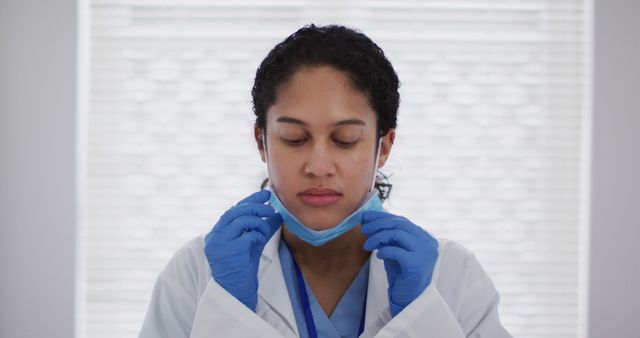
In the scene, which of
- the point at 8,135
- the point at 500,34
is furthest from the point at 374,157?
the point at 8,135

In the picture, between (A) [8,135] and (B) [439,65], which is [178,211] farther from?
(B) [439,65]

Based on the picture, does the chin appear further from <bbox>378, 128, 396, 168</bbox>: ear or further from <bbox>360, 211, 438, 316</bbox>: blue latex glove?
<bbox>378, 128, 396, 168</bbox>: ear

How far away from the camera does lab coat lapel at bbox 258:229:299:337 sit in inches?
42.6

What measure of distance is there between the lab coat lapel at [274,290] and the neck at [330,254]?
2.1 inches

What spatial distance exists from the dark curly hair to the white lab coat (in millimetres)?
326

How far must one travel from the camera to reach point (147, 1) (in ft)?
6.70

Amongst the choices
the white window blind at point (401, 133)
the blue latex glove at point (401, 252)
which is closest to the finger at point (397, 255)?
the blue latex glove at point (401, 252)

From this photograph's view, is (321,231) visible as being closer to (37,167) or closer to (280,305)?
(280,305)

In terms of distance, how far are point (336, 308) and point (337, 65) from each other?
0.54 metres

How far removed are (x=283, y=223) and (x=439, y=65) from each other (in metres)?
1.16

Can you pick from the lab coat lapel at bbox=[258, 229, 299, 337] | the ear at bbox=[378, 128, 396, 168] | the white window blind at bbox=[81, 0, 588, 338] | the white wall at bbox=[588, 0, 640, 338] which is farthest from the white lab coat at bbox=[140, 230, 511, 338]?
the white wall at bbox=[588, 0, 640, 338]

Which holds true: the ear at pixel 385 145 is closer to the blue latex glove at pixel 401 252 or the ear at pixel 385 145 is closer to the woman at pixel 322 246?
the woman at pixel 322 246

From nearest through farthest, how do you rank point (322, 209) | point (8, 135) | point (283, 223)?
point (322, 209) < point (283, 223) < point (8, 135)

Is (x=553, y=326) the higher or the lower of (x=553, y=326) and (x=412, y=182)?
the lower
